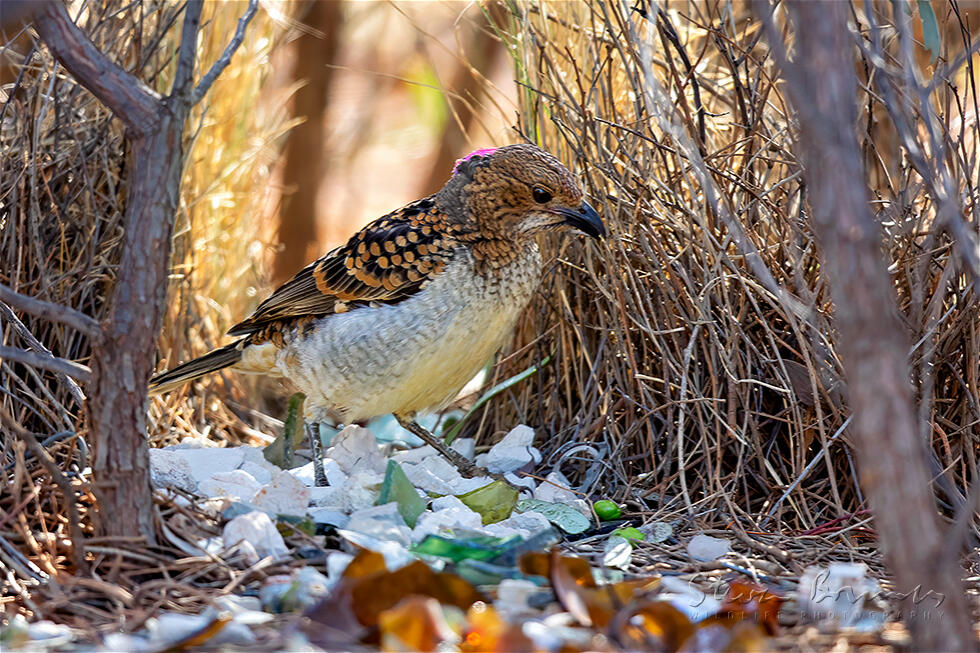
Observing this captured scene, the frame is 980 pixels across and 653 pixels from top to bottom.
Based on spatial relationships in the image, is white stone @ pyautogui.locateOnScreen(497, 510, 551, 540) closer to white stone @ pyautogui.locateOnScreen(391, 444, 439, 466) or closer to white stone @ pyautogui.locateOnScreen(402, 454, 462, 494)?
white stone @ pyautogui.locateOnScreen(402, 454, 462, 494)

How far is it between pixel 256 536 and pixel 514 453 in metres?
1.15

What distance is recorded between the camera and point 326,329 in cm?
325

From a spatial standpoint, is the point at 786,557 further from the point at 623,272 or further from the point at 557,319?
the point at 557,319

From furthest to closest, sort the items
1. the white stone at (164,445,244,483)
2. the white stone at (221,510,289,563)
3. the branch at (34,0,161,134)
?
1. the white stone at (164,445,244,483)
2. the white stone at (221,510,289,563)
3. the branch at (34,0,161,134)

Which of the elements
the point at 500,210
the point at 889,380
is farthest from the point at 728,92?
the point at 889,380

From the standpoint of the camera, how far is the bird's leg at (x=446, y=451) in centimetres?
336

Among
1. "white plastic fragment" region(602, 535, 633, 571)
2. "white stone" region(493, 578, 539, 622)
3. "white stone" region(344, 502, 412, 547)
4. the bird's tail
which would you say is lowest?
"white plastic fragment" region(602, 535, 633, 571)

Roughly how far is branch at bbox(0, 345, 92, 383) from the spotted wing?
48.7 inches

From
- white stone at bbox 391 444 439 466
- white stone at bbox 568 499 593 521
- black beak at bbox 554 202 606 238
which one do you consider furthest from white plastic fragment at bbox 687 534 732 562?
white stone at bbox 391 444 439 466

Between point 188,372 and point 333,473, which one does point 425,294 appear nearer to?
point 333,473

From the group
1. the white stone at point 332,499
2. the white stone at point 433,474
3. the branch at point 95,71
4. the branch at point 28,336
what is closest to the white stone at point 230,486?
the white stone at point 332,499

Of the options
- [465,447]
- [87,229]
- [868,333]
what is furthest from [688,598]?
[87,229]

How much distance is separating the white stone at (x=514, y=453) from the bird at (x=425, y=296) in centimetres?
10

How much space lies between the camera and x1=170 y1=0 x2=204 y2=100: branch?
1.98 meters
